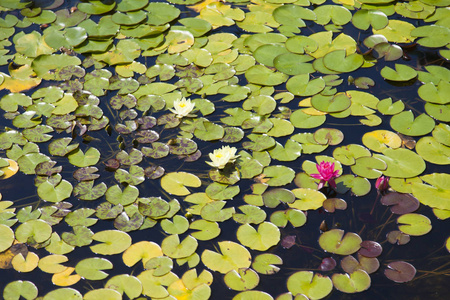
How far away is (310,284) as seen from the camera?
8.32ft

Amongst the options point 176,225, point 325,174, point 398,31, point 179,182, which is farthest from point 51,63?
point 398,31

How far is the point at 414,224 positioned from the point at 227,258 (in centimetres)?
120

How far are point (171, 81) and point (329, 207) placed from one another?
182cm

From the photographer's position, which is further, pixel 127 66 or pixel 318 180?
pixel 127 66

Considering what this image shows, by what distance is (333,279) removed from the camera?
255cm

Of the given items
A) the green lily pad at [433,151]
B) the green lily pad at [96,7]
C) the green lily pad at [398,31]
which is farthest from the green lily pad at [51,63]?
the green lily pad at [433,151]

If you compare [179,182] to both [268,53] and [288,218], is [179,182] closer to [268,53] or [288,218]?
[288,218]

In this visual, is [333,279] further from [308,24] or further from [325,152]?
[308,24]

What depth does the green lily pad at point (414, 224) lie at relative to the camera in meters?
2.75

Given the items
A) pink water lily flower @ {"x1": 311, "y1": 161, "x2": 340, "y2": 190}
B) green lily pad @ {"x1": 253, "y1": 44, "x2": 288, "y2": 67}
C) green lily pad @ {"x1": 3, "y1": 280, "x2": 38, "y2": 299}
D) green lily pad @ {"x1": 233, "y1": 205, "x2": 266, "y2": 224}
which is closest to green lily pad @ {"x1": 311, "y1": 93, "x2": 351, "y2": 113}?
green lily pad @ {"x1": 253, "y1": 44, "x2": 288, "y2": 67}

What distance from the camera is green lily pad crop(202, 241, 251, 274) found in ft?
8.67

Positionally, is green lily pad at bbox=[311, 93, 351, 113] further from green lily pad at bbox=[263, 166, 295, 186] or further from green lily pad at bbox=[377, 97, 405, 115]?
green lily pad at bbox=[263, 166, 295, 186]

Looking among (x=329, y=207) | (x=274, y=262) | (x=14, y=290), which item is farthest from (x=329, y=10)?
(x=14, y=290)

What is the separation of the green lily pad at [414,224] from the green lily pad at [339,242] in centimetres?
32
